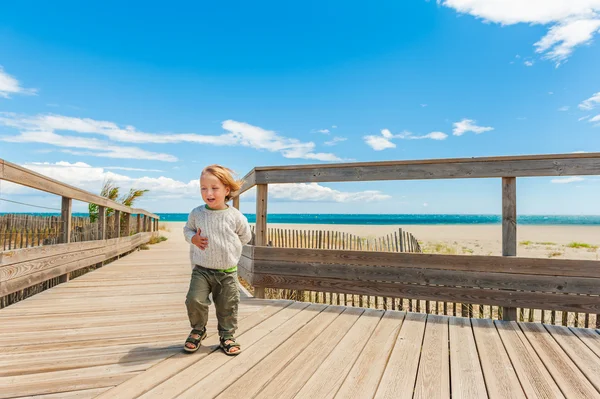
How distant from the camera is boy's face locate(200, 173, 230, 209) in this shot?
2465mm

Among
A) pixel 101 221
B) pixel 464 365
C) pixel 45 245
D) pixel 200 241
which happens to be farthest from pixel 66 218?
pixel 464 365

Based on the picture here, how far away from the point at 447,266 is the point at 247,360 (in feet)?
6.87

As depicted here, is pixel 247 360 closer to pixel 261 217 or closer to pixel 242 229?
pixel 242 229

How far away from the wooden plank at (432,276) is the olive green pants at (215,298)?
1.42 meters

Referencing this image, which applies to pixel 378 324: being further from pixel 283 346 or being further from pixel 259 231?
pixel 259 231

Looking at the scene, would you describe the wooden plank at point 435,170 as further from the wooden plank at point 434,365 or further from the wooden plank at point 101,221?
the wooden plank at point 101,221

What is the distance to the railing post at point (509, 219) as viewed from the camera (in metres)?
3.31

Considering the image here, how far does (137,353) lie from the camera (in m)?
2.42

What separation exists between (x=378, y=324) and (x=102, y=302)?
2.87 m

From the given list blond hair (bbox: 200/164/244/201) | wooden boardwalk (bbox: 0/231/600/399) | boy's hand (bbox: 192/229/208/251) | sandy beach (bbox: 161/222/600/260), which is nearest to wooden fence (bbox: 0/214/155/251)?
wooden boardwalk (bbox: 0/231/600/399)

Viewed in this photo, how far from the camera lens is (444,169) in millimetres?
3480

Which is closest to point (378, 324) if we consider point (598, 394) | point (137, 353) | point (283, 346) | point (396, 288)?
point (396, 288)

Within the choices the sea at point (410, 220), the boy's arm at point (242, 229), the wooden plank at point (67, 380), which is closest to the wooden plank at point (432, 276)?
the boy's arm at point (242, 229)

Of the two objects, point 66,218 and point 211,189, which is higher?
point 211,189
